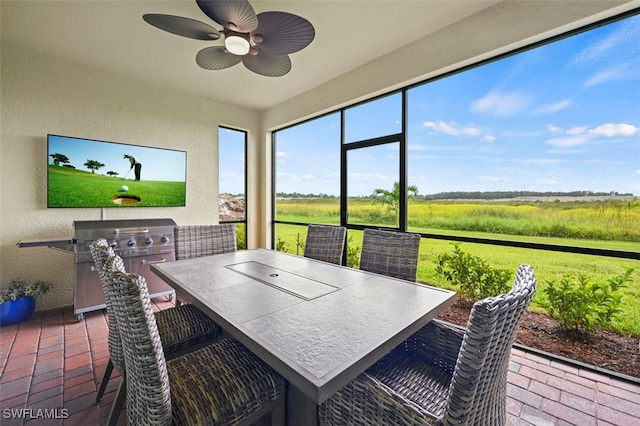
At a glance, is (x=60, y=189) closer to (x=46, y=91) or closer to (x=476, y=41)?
(x=46, y=91)

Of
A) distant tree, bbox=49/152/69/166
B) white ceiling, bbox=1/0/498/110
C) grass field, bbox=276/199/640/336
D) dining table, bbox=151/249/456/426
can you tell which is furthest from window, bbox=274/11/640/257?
distant tree, bbox=49/152/69/166

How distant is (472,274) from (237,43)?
9.33 ft

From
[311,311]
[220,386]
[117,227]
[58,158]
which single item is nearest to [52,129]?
[58,158]

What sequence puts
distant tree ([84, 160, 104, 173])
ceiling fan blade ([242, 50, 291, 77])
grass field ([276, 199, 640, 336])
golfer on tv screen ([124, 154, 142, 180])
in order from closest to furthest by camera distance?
grass field ([276, 199, 640, 336]), ceiling fan blade ([242, 50, 291, 77]), distant tree ([84, 160, 104, 173]), golfer on tv screen ([124, 154, 142, 180])

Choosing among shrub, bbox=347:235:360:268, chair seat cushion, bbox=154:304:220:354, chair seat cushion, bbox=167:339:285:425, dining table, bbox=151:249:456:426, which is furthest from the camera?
shrub, bbox=347:235:360:268

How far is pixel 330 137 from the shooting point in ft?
12.9

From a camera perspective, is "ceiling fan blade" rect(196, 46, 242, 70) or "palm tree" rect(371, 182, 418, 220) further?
"palm tree" rect(371, 182, 418, 220)

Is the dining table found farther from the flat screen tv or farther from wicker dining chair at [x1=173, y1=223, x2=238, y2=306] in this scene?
the flat screen tv

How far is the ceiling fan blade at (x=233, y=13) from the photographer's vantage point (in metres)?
1.50

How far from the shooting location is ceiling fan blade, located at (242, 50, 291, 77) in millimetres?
2080

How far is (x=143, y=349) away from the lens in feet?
3.02

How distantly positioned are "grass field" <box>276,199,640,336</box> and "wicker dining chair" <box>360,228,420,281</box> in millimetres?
854

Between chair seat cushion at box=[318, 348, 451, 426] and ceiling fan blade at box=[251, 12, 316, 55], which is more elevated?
ceiling fan blade at box=[251, 12, 316, 55]

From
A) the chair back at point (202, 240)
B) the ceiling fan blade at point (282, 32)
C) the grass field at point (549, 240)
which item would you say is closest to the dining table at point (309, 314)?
the chair back at point (202, 240)
